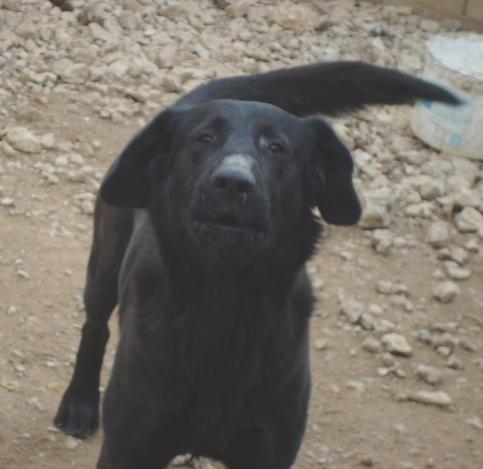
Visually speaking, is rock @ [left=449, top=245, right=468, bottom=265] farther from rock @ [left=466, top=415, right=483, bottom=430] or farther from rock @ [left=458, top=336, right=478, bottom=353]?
rock @ [left=466, top=415, right=483, bottom=430]

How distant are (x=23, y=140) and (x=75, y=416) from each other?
1.84 m

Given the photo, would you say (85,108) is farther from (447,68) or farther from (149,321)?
(149,321)

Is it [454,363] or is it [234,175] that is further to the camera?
[454,363]

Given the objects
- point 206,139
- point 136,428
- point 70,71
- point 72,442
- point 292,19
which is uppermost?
point 206,139

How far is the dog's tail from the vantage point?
423 centimetres

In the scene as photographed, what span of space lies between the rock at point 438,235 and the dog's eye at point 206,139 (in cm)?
260

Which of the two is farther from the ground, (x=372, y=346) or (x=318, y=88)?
(x=318, y=88)

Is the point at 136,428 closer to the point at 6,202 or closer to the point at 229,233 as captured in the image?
the point at 229,233

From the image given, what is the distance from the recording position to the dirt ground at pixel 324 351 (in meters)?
4.70

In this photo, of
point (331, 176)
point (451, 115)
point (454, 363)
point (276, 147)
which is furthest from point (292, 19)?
point (276, 147)

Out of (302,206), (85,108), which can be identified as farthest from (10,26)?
(302,206)

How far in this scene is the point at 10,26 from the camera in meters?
7.09

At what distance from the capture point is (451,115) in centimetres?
649

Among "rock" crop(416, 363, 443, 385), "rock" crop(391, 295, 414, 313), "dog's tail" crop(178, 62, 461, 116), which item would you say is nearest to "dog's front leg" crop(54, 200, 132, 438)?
"dog's tail" crop(178, 62, 461, 116)
